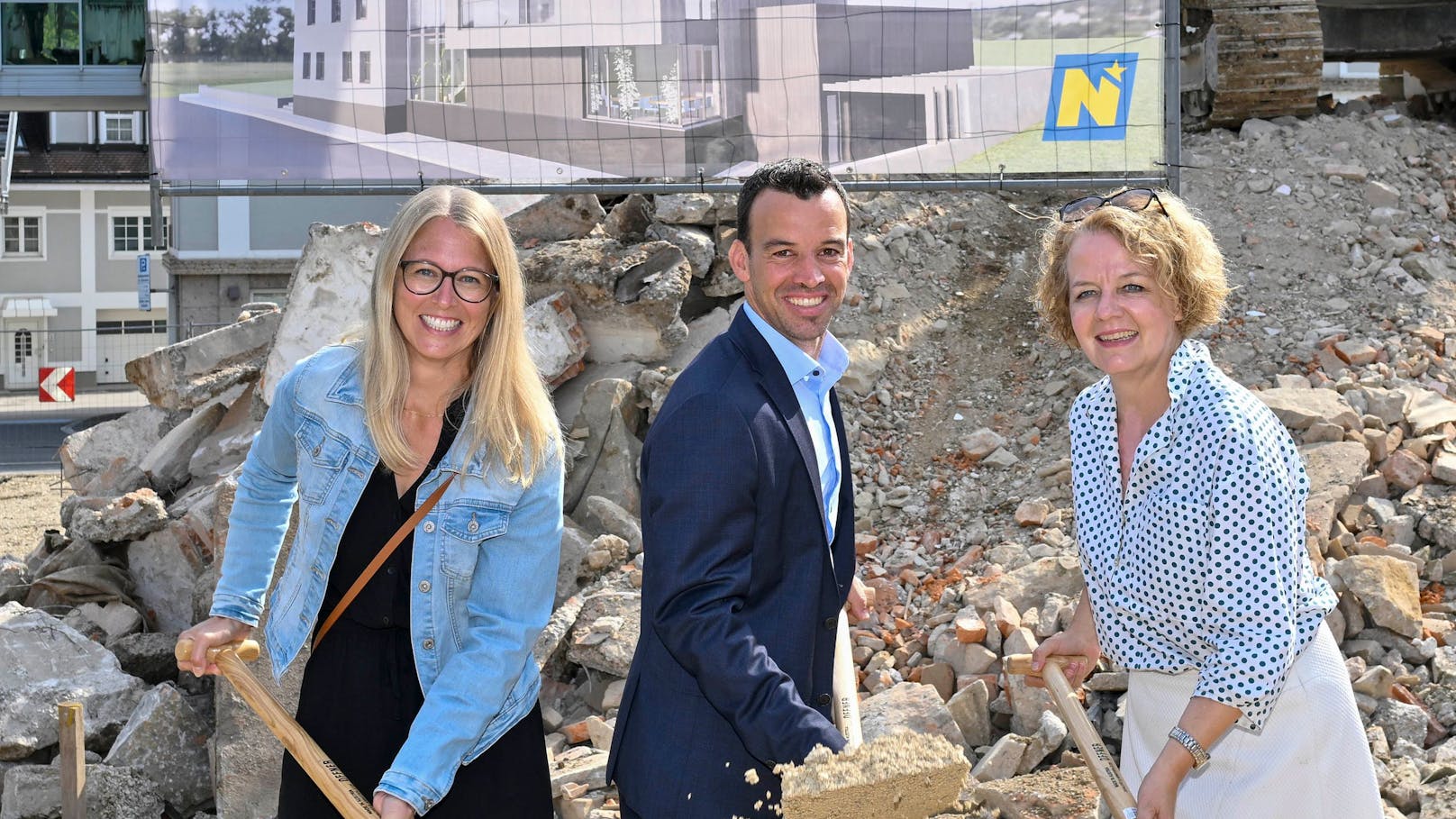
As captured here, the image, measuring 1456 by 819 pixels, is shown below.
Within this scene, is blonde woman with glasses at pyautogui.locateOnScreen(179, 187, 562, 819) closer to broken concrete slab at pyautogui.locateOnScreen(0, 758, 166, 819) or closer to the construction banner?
broken concrete slab at pyautogui.locateOnScreen(0, 758, 166, 819)

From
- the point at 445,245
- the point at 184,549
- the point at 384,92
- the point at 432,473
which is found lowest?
the point at 184,549

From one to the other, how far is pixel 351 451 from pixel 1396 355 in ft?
19.9

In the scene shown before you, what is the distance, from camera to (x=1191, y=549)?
2.54 m

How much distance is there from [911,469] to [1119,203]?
401 centimetres

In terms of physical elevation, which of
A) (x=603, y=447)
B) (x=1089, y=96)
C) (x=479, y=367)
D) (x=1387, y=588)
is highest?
(x=1089, y=96)

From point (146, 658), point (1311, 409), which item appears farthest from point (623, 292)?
point (1311, 409)

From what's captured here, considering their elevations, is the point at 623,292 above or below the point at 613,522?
above

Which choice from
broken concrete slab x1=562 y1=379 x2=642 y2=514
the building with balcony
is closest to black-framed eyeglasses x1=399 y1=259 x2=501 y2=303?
broken concrete slab x1=562 y1=379 x2=642 y2=514

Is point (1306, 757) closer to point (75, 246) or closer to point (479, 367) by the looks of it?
point (479, 367)

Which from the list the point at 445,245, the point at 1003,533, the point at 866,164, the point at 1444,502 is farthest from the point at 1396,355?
the point at 445,245

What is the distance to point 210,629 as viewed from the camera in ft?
9.49

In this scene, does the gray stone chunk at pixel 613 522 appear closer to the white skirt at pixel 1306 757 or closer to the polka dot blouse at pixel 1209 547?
the polka dot blouse at pixel 1209 547

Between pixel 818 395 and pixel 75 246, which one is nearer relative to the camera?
pixel 818 395

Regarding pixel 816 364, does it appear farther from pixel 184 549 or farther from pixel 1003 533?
pixel 184 549
